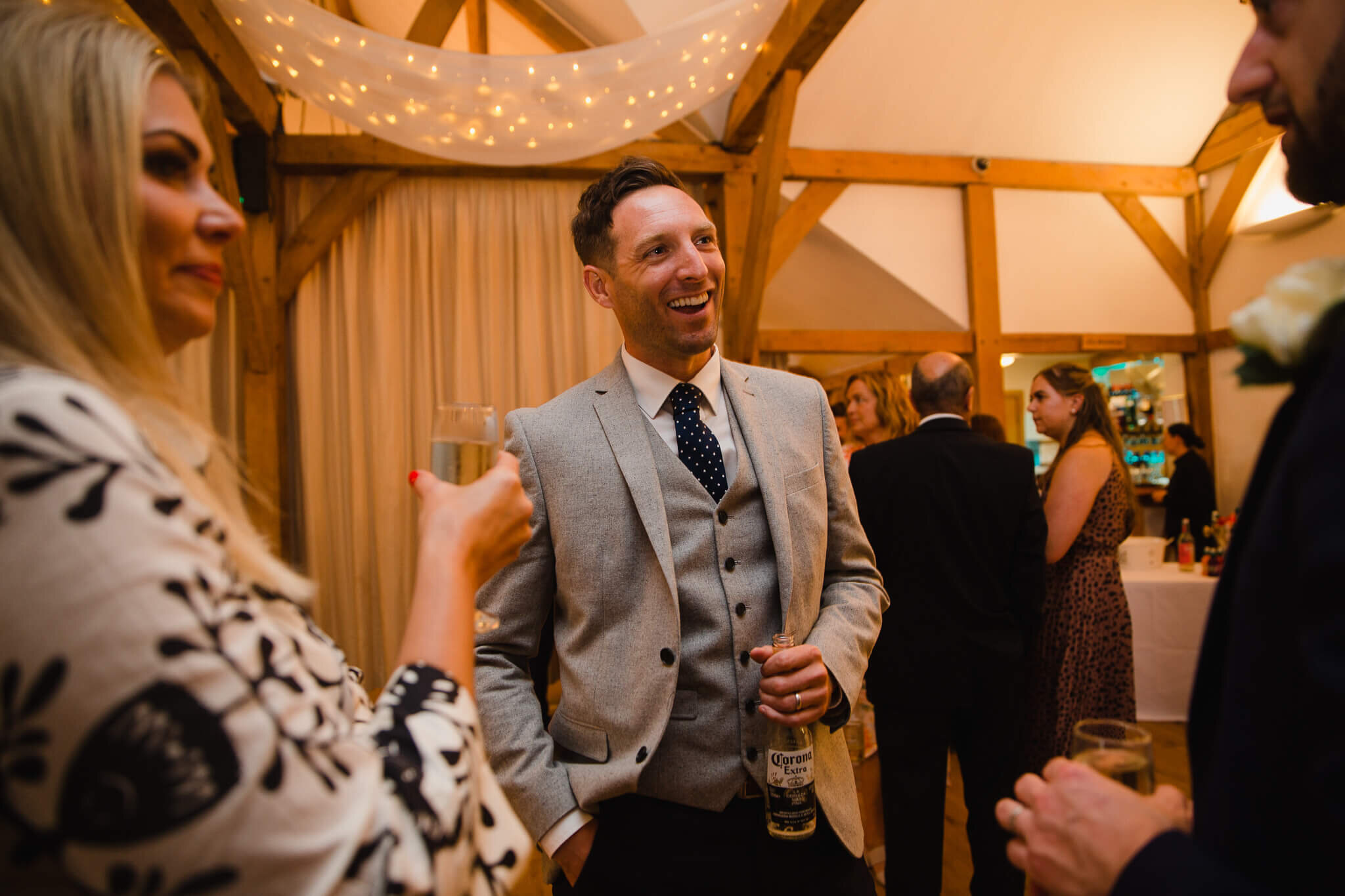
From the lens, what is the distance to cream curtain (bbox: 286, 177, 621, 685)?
4.69 meters

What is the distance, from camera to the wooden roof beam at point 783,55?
3.38m

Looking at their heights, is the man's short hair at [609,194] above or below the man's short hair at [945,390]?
above

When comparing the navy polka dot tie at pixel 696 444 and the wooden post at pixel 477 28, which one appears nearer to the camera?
the navy polka dot tie at pixel 696 444

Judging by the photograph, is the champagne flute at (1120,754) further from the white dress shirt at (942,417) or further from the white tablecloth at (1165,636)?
the white tablecloth at (1165,636)

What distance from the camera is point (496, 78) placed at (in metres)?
3.41

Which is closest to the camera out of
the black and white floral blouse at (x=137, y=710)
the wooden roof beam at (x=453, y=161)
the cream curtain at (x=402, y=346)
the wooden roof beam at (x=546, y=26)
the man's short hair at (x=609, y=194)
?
the black and white floral blouse at (x=137, y=710)

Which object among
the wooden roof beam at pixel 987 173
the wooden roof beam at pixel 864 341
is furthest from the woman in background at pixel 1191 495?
the wooden roof beam at pixel 987 173

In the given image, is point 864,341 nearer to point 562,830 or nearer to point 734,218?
point 734,218

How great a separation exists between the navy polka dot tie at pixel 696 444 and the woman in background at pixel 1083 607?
196cm

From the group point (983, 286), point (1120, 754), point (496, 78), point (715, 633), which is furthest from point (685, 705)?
point (983, 286)

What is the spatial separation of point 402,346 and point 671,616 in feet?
13.5

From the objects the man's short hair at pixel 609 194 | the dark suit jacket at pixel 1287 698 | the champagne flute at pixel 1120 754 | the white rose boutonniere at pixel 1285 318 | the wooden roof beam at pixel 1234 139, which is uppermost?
the wooden roof beam at pixel 1234 139

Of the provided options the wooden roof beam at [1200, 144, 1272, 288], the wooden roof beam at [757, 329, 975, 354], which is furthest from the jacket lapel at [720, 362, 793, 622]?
the wooden roof beam at [1200, 144, 1272, 288]

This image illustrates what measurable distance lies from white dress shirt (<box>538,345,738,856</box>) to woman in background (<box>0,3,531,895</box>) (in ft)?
2.12
